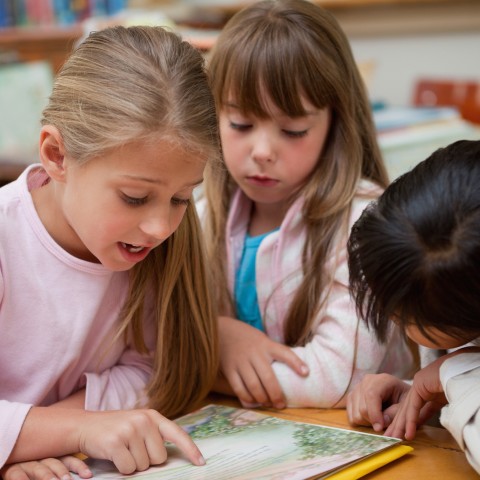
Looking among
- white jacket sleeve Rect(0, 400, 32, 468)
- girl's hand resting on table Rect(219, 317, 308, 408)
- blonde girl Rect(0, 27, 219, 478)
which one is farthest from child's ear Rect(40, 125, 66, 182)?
girl's hand resting on table Rect(219, 317, 308, 408)

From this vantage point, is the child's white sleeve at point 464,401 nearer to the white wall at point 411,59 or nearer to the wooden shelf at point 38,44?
the white wall at point 411,59

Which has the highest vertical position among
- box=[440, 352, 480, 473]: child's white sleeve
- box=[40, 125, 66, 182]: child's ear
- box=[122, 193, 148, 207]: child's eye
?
box=[40, 125, 66, 182]: child's ear

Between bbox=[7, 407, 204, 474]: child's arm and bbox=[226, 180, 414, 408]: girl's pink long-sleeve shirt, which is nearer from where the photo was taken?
bbox=[7, 407, 204, 474]: child's arm

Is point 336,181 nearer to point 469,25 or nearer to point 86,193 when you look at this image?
point 86,193

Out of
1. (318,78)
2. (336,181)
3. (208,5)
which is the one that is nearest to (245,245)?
(336,181)

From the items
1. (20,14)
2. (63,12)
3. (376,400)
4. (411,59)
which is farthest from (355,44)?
(376,400)

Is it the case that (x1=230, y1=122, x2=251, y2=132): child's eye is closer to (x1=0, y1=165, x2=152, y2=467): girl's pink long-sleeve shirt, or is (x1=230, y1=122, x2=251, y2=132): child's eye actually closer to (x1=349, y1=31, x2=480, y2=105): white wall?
(x1=0, y1=165, x2=152, y2=467): girl's pink long-sleeve shirt

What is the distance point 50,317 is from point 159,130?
30 cm

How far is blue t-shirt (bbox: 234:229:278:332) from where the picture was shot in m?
1.33

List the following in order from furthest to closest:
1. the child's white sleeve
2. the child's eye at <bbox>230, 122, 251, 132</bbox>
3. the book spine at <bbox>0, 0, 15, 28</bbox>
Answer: the book spine at <bbox>0, 0, 15, 28</bbox>, the child's eye at <bbox>230, 122, 251, 132</bbox>, the child's white sleeve

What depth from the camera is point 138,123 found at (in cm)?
91

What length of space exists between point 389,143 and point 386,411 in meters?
1.16

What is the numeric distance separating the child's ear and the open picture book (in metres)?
0.34

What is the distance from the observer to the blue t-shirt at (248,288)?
4.37 ft
